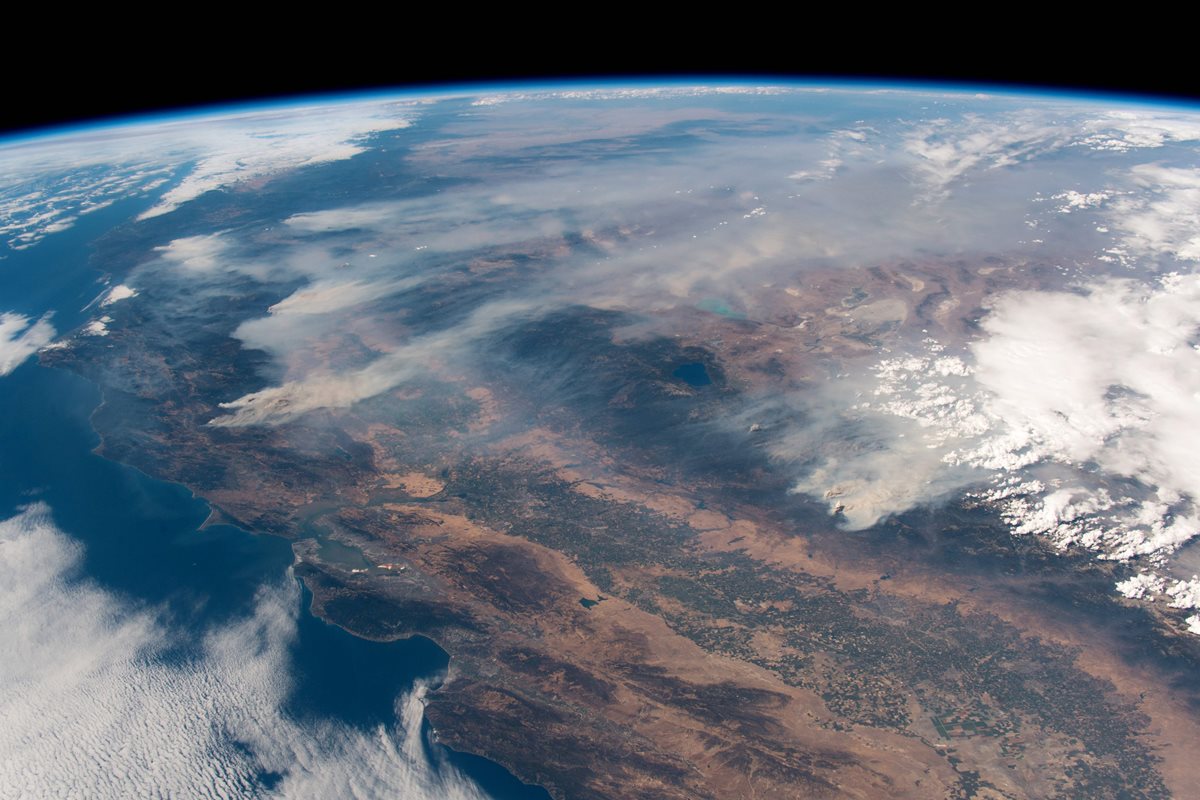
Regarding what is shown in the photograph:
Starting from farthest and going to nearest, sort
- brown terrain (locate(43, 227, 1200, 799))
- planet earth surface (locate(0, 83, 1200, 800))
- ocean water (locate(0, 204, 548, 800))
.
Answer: ocean water (locate(0, 204, 548, 800)) → planet earth surface (locate(0, 83, 1200, 800)) → brown terrain (locate(43, 227, 1200, 799))

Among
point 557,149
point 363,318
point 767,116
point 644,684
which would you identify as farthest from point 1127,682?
point 767,116

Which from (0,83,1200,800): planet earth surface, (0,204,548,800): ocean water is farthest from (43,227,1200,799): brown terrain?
(0,204,548,800): ocean water

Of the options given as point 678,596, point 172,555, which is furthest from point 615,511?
point 172,555

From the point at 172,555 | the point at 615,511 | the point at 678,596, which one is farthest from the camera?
the point at 172,555

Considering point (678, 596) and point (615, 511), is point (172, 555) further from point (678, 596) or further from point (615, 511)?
point (678, 596)

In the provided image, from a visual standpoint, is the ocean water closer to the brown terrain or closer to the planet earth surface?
the planet earth surface

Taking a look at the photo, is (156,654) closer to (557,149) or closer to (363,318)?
(363,318)
